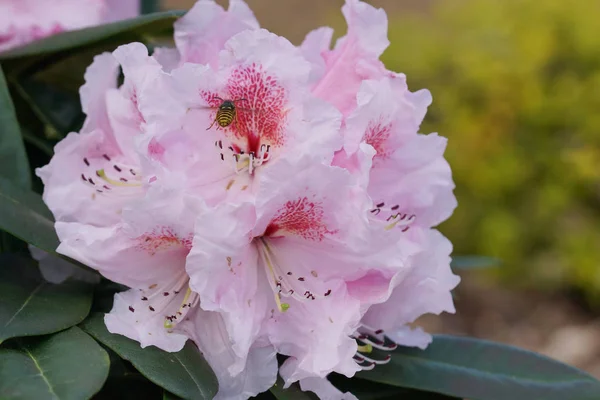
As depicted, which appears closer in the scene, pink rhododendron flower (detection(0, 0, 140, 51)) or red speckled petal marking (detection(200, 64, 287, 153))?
red speckled petal marking (detection(200, 64, 287, 153))

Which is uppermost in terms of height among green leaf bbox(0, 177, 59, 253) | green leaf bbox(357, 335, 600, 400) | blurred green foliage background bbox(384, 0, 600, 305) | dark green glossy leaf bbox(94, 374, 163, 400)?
green leaf bbox(0, 177, 59, 253)

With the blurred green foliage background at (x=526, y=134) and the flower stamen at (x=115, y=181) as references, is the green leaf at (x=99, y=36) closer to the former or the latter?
the flower stamen at (x=115, y=181)

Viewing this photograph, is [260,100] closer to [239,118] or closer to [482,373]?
[239,118]

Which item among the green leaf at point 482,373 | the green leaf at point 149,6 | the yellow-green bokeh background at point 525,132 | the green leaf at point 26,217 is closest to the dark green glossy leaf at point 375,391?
the green leaf at point 482,373

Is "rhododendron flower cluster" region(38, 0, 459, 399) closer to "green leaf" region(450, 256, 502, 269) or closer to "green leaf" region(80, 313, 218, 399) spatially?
"green leaf" region(80, 313, 218, 399)

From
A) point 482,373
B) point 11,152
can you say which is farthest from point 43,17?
point 482,373

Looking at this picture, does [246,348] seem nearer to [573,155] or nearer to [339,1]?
[573,155]

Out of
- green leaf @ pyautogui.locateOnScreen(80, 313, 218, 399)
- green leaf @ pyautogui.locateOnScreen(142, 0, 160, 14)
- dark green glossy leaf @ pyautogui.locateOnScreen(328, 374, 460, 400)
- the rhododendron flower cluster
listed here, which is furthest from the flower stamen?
green leaf @ pyautogui.locateOnScreen(142, 0, 160, 14)
